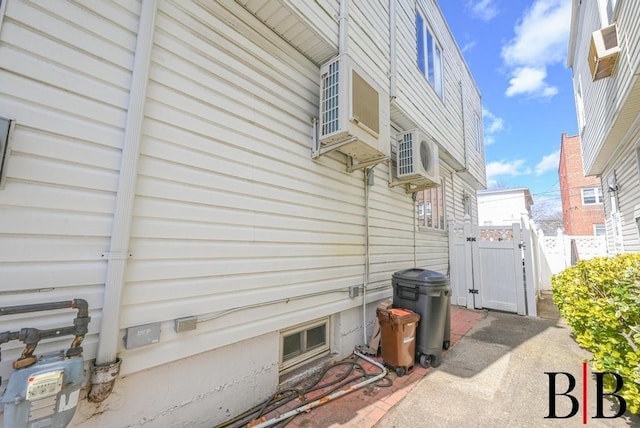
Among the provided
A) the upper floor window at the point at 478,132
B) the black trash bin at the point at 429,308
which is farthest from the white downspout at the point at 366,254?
the upper floor window at the point at 478,132

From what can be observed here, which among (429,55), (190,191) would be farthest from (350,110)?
(429,55)

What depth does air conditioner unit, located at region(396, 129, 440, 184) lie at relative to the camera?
185 inches

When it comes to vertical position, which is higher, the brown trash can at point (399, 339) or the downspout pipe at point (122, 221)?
the downspout pipe at point (122, 221)

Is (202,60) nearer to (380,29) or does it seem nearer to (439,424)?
(380,29)

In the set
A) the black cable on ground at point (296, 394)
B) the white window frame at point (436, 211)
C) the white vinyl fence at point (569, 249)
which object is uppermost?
the white window frame at point (436, 211)

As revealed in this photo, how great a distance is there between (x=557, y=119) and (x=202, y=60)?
27.9 metres

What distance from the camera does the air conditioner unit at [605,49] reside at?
167 inches

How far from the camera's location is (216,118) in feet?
7.95

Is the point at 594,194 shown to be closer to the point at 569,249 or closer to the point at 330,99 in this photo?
the point at 569,249

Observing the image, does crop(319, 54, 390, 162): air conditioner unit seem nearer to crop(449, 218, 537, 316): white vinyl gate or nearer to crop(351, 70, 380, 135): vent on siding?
crop(351, 70, 380, 135): vent on siding

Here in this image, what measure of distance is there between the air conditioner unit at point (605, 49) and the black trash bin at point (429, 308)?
177 inches

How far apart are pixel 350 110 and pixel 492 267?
5.42 metres

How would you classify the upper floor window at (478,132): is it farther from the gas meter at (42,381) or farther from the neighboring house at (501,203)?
the neighboring house at (501,203)

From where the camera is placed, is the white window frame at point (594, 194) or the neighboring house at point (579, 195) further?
the neighboring house at point (579, 195)
